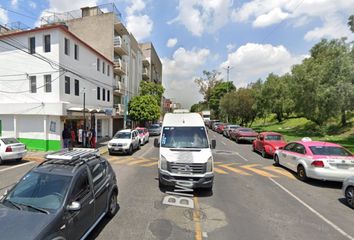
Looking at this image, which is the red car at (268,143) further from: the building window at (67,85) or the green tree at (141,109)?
the green tree at (141,109)

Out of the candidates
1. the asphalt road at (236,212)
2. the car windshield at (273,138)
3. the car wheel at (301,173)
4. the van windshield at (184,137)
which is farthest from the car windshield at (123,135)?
the car wheel at (301,173)

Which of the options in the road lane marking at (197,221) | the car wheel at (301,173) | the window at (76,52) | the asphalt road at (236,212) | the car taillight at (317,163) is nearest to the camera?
the road lane marking at (197,221)

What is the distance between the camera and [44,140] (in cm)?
1620

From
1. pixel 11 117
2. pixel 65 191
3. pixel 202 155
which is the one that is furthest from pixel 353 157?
pixel 11 117

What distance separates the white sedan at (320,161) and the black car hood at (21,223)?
884 centimetres

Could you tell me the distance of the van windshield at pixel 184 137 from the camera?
26.6 feet

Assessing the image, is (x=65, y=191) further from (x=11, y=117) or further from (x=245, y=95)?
(x=245, y=95)

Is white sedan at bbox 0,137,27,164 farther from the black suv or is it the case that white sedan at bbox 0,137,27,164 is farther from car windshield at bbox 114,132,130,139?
the black suv

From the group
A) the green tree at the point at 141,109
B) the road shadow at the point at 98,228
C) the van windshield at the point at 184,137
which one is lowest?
the road shadow at the point at 98,228

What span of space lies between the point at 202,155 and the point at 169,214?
227cm

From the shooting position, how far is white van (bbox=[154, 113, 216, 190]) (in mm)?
6988

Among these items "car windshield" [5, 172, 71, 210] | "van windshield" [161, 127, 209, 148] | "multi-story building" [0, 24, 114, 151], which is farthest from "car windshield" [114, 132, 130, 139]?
"car windshield" [5, 172, 71, 210]

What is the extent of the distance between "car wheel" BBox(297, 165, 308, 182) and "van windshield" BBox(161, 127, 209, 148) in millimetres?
4455

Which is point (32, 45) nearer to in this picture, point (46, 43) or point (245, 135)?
point (46, 43)
